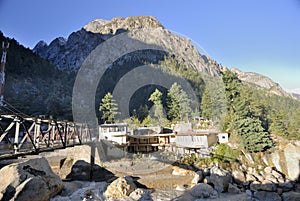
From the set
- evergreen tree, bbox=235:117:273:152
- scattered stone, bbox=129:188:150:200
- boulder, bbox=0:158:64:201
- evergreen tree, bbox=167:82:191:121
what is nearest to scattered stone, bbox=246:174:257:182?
evergreen tree, bbox=235:117:273:152

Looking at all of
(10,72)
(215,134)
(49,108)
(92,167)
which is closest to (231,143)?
(215,134)

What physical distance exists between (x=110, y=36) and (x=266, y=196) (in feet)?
373

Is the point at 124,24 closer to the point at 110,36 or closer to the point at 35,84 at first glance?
the point at 110,36

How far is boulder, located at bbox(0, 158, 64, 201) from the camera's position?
8938 millimetres

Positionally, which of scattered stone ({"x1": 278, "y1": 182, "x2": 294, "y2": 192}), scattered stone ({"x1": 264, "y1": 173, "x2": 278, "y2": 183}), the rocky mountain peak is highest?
the rocky mountain peak

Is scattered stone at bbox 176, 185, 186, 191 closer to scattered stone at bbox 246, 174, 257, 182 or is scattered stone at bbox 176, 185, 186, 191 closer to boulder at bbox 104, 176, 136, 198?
boulder at bbox 104, 176, 136, 198

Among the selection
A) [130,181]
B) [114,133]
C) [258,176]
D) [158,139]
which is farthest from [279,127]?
[130,181]

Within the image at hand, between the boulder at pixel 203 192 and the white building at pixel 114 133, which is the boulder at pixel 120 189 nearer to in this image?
the boulder at pixel 203 192

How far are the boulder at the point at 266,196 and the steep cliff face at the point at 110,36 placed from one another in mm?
72781

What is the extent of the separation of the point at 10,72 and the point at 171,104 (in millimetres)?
45793

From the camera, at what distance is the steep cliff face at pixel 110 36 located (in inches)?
3925

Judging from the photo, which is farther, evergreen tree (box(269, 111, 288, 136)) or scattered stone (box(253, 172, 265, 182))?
evergreen tree (box(269, 111, 288, 136))

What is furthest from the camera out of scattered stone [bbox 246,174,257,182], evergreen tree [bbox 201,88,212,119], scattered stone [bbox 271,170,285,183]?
evergreen tree [bbox 201,88,212,119]

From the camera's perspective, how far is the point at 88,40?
10444 cm
